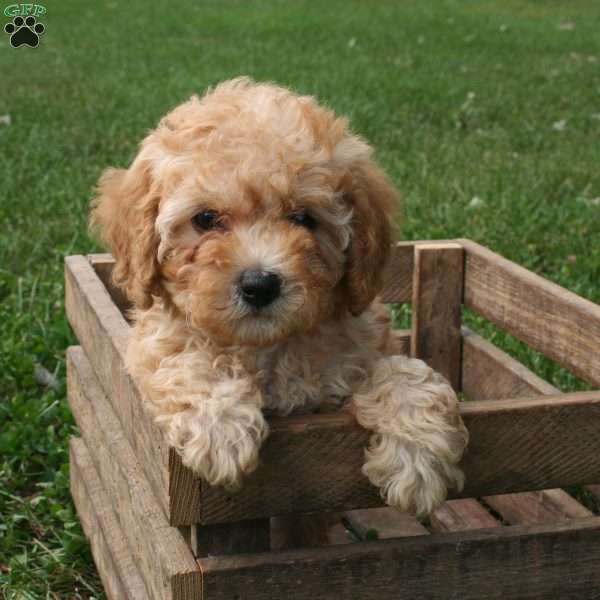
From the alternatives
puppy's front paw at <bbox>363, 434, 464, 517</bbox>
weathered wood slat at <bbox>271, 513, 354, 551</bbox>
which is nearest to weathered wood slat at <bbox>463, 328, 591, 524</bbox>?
weathered wood slat at <bbox>271, 513, 354, 551</bbox>

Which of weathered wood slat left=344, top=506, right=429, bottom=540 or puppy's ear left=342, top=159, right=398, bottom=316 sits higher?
puppy's ear left=342, top=159, right=398, bottom=316

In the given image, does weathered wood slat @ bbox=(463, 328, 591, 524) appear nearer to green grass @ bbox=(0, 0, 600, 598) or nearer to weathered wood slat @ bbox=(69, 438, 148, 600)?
green grass @ bbox=(0, 0, 600, 598)

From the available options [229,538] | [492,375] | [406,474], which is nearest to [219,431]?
[229,538]

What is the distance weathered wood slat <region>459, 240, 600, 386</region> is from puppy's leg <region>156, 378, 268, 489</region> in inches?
65.5

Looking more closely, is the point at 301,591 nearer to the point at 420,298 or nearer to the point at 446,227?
the point at 420,298

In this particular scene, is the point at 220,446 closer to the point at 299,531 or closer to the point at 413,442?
the point at 413,442

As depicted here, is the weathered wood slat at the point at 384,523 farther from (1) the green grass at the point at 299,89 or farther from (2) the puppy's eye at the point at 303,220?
(2) the puppy's eye at the point at 303,220

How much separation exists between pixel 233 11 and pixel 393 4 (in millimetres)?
3553

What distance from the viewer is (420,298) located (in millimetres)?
4848

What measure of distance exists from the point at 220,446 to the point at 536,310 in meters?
2.09

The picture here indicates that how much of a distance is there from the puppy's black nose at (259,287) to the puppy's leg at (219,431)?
217mm

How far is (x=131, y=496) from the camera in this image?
10.9 feet

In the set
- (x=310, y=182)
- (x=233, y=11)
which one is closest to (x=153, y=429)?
(x=310, y=182)

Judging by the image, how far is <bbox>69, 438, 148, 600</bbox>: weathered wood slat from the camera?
3.47 metres
